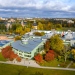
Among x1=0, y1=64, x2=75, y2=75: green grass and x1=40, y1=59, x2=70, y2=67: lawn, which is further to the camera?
x1=40, y1=59, x2=70, y2=67: lawn

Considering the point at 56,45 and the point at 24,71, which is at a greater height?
the point at 56,45

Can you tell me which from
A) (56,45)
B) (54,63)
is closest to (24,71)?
(54,63)

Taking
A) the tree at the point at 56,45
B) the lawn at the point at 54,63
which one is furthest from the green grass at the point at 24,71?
the tree at the point at 56,45

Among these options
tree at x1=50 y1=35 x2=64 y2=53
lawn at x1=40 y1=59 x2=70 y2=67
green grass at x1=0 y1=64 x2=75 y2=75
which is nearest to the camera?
green grass at x1=0 y1=64 x2=75 y2=75

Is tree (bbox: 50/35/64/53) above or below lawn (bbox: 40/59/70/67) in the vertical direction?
above

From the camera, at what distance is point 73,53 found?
40312 mm

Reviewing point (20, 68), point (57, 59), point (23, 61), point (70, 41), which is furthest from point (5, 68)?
point (70, 41)

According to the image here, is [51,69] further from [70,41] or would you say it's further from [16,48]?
[70,41]

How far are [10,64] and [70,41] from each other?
21922 millimetres

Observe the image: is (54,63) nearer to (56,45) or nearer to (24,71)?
(56,45)

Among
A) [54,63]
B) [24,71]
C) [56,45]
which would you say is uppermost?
[56,45]

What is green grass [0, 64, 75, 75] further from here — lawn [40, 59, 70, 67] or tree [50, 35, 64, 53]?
tree [50, 35, 64, 53]

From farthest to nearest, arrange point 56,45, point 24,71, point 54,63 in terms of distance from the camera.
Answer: point 56,45, point 54,63, point 24,71

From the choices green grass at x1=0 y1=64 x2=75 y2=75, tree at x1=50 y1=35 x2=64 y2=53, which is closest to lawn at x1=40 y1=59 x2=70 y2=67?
green grass at x1=0 y1=64 x2=75 y2=75
